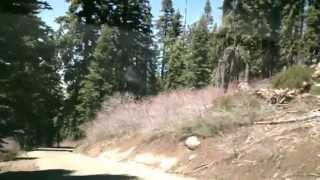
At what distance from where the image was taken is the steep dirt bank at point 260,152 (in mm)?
14859

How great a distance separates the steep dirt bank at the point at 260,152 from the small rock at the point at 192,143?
18 cm

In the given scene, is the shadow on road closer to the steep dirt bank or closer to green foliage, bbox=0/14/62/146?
green foliage, bbox=0/14/62/146

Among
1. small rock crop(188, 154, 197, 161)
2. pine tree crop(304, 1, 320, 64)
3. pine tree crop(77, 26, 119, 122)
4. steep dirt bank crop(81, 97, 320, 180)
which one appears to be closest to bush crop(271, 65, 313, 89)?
steep dirt bank crop(81, 97, 320, 180)

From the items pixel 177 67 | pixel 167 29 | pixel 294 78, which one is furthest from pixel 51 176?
pixel 167 29

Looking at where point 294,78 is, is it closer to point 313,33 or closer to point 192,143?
point 192,143

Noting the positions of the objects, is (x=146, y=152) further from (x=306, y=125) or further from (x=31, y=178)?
(x=306, y=125)

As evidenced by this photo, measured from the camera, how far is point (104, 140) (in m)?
35.7

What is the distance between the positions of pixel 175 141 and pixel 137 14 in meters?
38.8

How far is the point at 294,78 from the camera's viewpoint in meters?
21.6

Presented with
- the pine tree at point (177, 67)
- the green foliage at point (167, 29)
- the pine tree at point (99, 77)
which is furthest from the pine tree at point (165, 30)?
the pine tree at point (99, 77)

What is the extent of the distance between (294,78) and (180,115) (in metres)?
4.63

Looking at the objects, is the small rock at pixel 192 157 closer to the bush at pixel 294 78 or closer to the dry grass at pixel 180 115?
the dry grass at pixel 180 115

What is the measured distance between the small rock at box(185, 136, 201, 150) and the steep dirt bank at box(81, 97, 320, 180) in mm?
182

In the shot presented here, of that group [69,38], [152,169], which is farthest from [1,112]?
[69,38]
